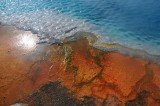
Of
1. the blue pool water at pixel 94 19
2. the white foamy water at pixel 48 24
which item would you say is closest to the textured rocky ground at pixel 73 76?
the white foamy water at pixel 48 24

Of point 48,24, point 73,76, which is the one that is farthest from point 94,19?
point 73,76

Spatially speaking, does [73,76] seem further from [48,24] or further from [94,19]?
[94,19]

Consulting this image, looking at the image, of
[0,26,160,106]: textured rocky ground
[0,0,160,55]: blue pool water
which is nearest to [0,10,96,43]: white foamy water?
[0,0,160,55]: blue pool water

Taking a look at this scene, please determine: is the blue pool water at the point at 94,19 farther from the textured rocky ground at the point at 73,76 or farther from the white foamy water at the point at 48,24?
the textured rocky ground at the point at 73,76

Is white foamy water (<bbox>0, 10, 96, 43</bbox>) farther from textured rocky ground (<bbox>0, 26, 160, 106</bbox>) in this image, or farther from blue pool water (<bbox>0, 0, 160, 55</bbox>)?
textured rocky ground (<bbox>0, 26, 160, 106</bbox>)

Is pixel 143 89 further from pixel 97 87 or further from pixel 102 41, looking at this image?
pixel 102 41

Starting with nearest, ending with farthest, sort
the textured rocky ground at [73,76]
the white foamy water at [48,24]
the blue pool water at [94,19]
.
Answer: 1. the textured rocky ground at [73,76]
2. the blue pool water at [94,19]
3. the white foamy water at [48,24]

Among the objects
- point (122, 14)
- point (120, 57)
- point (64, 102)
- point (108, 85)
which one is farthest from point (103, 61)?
point (122, 14)
